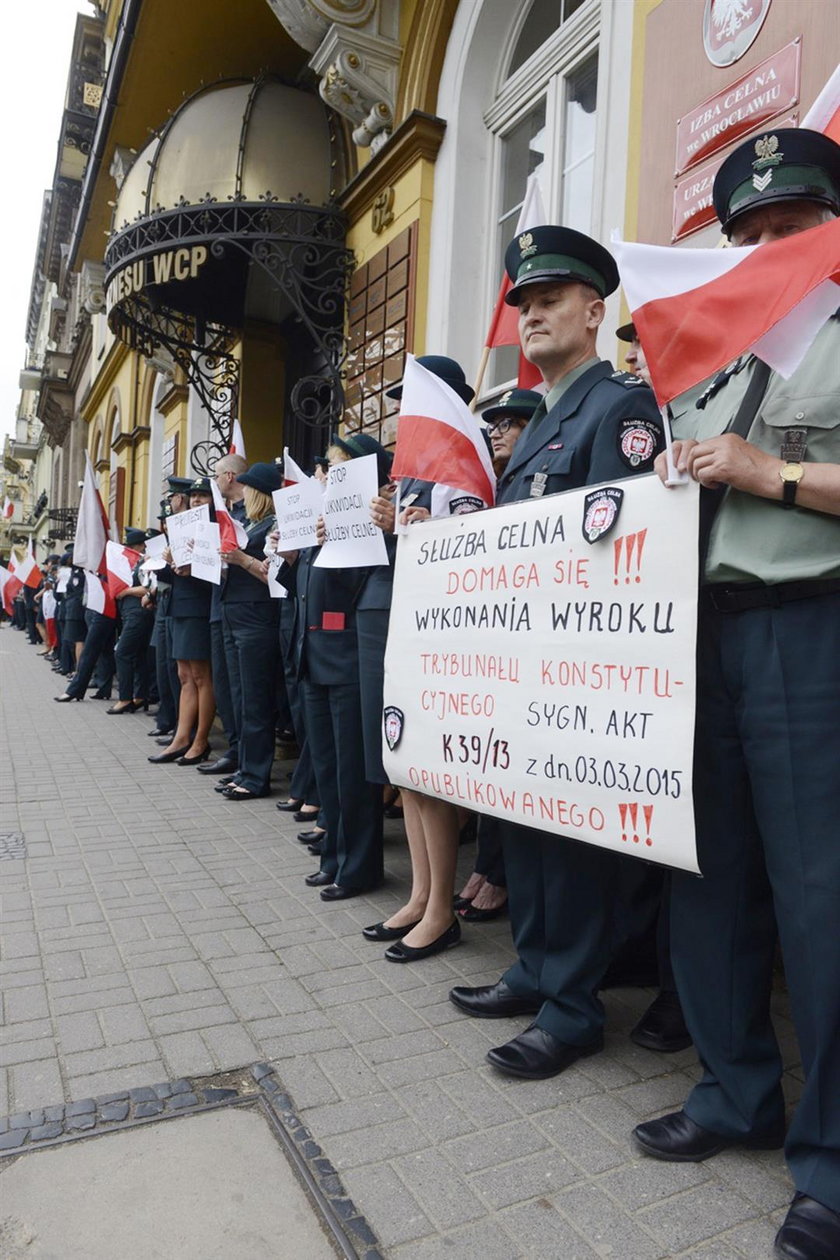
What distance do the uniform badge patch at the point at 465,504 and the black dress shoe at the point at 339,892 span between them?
178cm

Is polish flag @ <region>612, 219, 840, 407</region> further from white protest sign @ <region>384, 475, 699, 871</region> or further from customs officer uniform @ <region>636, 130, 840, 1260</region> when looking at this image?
white protest sign @ <region>384, 475, 699, 871</region>

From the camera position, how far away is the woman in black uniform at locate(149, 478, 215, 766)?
6.82 metres

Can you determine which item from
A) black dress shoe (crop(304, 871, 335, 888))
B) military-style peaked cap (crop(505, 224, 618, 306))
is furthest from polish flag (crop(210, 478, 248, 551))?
military-style peaked cap (crop(505, 224, 618, 306))

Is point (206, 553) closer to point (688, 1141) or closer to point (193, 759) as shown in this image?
point (193, 759)

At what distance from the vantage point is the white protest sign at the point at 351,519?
363 centimetres

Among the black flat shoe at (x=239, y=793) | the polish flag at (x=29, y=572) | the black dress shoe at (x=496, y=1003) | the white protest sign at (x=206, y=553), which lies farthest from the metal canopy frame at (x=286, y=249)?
the polish flag at (x=29, y=572)

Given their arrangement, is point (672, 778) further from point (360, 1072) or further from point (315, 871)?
point (315, 871)

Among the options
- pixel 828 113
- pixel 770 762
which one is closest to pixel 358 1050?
pixel 770 762

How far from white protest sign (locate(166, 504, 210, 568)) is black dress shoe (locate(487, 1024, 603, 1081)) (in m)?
4.46

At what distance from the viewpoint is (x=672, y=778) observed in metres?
2.03

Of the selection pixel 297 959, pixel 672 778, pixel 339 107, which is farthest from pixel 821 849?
pixel 339 107

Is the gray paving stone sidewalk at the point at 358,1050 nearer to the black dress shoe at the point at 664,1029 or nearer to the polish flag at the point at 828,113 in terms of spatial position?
the black dress shoe at the point at 664,1029

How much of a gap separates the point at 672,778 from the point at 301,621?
252cm

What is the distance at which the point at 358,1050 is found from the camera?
257 centimetres
